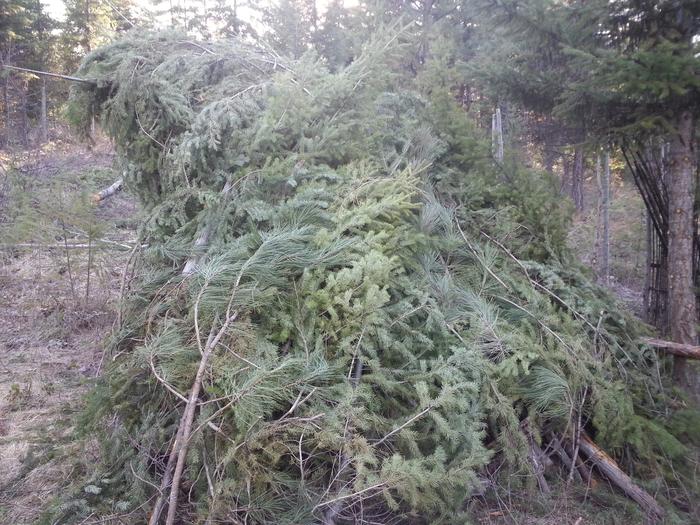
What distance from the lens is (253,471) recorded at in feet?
7.86

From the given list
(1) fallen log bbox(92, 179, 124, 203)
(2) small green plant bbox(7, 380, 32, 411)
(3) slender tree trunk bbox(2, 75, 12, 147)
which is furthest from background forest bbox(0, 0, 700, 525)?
(3) slender tree trunk bbox(2, 75, 12, 147)

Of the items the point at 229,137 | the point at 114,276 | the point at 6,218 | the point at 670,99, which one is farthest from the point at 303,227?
the point at 6,218

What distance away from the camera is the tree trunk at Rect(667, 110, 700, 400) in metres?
4.32

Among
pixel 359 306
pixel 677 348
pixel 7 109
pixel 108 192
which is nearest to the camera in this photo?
pixel 359 306

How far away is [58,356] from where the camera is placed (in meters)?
5.21

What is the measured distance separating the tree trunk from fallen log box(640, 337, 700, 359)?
248 millimetres

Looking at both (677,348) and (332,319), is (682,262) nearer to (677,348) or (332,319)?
(677,348)

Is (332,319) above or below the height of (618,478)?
above

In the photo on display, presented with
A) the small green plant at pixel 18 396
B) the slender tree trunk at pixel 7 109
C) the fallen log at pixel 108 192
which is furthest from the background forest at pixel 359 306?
the slender tree trunk at pixel 7 109

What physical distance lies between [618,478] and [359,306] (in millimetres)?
2329

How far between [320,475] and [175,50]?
482 centimetres

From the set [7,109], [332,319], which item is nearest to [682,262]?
[332,319]

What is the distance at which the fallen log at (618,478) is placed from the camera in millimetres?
3094

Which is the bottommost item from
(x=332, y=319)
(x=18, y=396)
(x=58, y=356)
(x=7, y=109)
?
(x=18, y=396)
